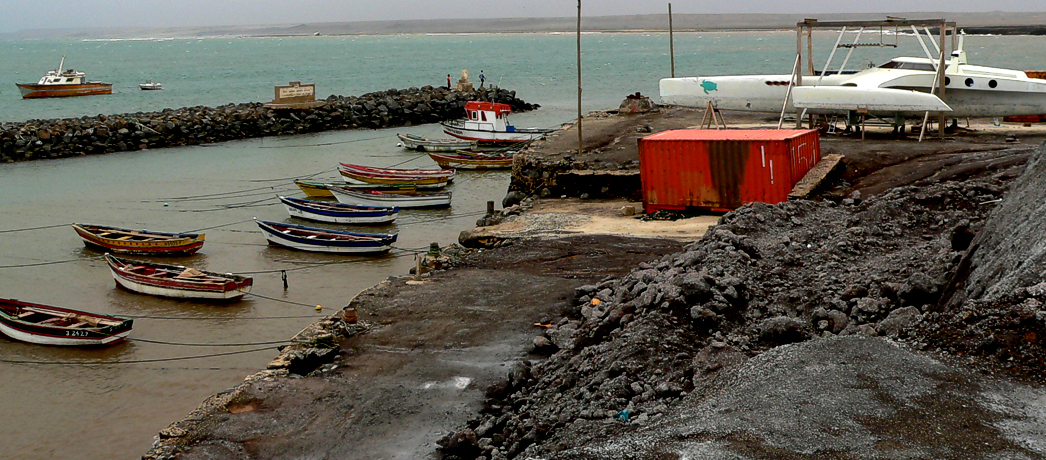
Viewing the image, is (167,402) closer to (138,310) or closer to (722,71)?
(138,310)

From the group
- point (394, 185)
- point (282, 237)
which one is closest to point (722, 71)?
point (394, 185)

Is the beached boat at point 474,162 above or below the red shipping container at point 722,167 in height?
below

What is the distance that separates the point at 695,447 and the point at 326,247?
1644 centimetres

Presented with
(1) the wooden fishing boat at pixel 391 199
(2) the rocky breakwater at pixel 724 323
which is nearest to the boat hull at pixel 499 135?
(1) the wooden fishing boat at pixel 391 199

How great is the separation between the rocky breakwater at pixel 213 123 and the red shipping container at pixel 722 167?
2918 cm

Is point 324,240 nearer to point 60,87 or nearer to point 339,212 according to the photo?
point 339,212

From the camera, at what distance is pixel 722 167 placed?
1711cm

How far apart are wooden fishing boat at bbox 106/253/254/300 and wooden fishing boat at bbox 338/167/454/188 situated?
10.0m

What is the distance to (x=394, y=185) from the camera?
91.9 ft

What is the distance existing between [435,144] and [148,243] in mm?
16952

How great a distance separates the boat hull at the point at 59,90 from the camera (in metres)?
75.9

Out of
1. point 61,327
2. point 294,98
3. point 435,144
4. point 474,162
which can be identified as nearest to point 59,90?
point 294,98

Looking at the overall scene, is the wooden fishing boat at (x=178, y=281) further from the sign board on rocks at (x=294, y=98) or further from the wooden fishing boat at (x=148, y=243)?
the sign board on rocks at (x=294, y=98)

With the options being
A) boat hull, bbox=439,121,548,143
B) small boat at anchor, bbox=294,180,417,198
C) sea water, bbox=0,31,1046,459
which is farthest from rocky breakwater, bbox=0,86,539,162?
small boat at anchor, bbox=294,180,417,198
